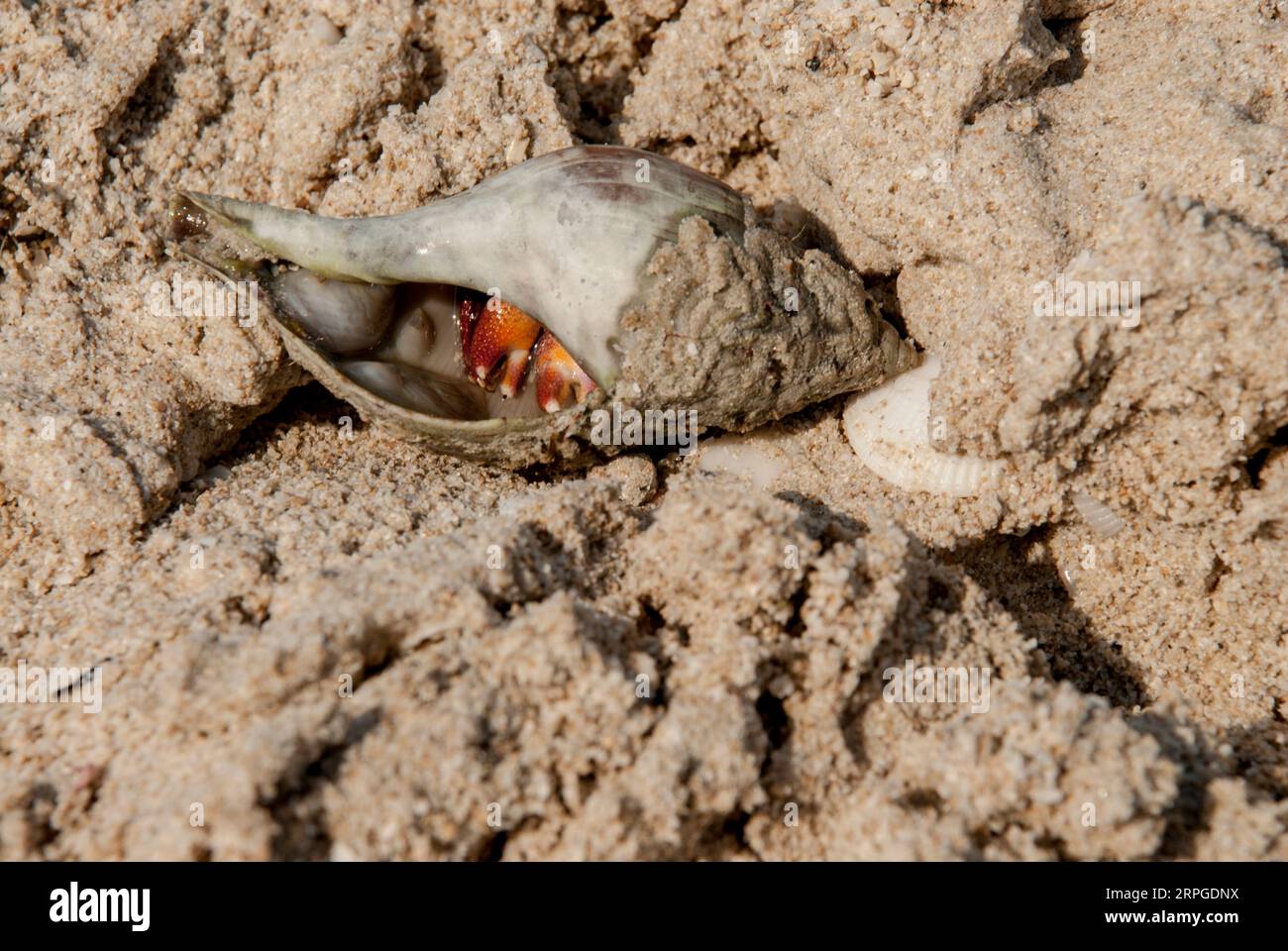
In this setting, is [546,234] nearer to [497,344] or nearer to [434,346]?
[497,344]

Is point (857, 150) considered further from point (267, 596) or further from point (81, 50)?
point (81, 50)

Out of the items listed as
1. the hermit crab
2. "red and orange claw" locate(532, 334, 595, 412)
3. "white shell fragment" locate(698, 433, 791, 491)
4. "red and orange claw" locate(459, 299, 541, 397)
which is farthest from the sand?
"red and orange claw" locate(459, 299, 541, 397)

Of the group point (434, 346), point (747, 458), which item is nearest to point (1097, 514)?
point (747, 458)

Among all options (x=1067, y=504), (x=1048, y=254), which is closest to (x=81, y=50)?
(x=1048, y=254)

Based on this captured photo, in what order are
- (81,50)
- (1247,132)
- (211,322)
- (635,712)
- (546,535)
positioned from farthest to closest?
(81,50) → (211,322) → (1247,132) → (546,535) → (635,712)

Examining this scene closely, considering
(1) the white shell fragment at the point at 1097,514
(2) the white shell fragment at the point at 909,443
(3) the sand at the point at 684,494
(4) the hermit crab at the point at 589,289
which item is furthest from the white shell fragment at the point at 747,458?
(1) the white shell fragment at the point at 1097,514

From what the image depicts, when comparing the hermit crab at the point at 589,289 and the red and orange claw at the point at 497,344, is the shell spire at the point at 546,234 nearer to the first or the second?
the hermit crab at the point at 589,289
